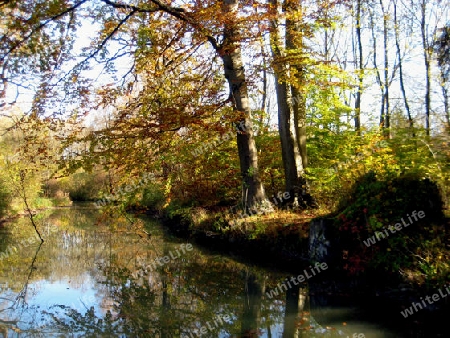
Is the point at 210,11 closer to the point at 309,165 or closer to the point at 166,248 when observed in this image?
the point at 309,165

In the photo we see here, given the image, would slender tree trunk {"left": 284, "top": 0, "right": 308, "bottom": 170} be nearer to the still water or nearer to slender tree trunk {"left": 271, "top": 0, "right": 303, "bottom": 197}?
slender tree trunk {"left": 271, "top": 0, "right": 303, "bottom": 197}

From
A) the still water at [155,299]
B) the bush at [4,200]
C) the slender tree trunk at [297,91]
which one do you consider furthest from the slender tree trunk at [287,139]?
the bush at [4,200]

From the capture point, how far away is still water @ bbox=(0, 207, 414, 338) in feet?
17.6

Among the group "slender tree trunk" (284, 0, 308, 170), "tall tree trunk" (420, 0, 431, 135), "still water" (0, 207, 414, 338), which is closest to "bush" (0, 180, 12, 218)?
"still water" (0, 207, 414, 338)

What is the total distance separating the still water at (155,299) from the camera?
535 centimetres

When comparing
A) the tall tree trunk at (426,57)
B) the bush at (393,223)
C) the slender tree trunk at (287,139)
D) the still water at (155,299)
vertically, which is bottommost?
the still water at (155,299)

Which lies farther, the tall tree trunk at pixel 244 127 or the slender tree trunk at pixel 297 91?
the tall tree trunk at pixel 244 127

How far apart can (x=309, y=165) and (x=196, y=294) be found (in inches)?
230

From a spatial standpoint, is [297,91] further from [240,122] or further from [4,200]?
[4,200]

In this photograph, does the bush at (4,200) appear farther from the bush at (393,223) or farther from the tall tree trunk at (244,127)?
the bush at (393,223)

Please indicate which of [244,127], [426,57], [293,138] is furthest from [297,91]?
[426,57]

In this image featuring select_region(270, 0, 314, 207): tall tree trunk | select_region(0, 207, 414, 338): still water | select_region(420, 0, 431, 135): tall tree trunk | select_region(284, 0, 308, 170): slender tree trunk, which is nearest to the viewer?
select_region(0, 207, 414, 338): still water

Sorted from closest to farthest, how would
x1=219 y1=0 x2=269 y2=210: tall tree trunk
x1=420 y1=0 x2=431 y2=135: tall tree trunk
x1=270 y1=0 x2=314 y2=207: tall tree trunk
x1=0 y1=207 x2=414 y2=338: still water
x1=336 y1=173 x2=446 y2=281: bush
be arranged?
x1=0 y1=207 x2=414 y2=338: still water → x1=336 y1=173 x2=446 y2=281: bush → x1=219 y1=0 x2=269 y2=210: tall tree trunk → x1=270 y1=0 x2=314 y2=207: tall tree trunk → x1=420 y1=0 x2=431 y2=135: tall tree trunk

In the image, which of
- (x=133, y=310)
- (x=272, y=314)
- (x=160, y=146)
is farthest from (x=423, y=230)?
(x=160, y=146)
